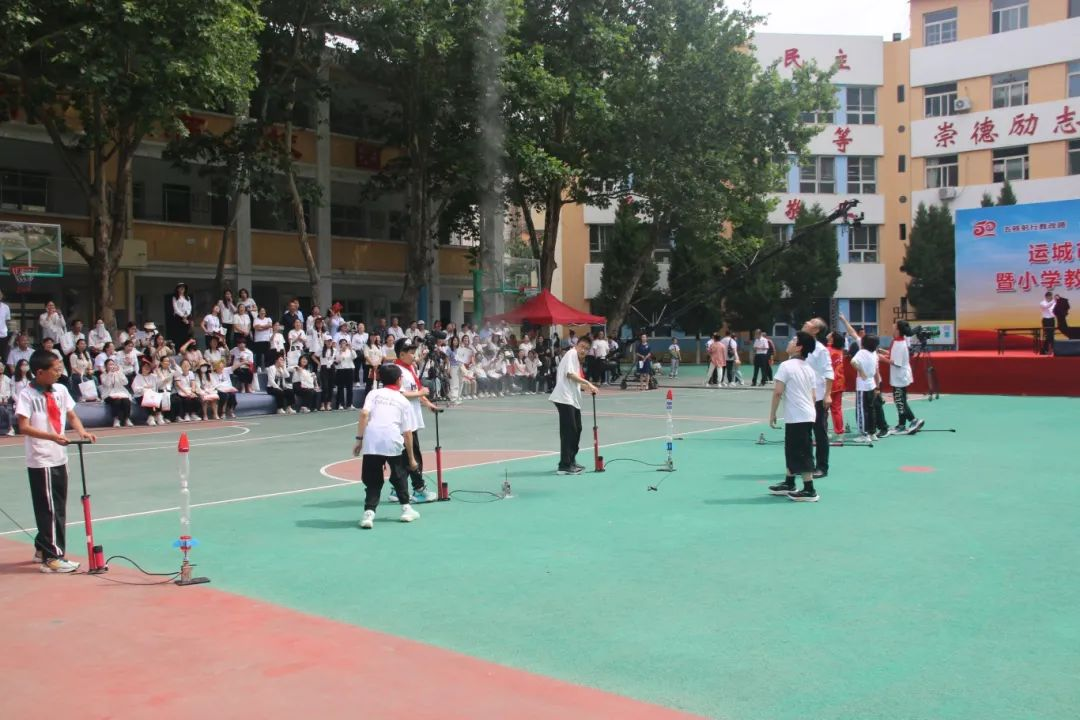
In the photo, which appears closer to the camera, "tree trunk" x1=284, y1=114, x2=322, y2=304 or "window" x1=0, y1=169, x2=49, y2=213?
"window" x1=0, y1=169, x2=49, y2=213

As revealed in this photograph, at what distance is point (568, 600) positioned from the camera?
6.85 meters

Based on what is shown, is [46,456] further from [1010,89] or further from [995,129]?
[1010,89]

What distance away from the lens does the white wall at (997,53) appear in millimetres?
42375

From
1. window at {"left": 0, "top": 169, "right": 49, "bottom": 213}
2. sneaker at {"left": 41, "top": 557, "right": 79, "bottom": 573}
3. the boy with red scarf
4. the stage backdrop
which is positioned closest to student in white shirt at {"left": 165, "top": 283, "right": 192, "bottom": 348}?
window at {"left": 0, "top": 169, "right": 49, "bottom": 213}

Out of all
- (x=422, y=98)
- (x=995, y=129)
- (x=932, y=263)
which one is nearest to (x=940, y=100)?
(x=995, y=129)

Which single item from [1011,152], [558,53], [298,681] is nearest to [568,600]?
[298,681]

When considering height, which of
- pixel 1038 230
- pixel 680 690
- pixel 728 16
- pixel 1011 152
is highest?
pixel 728 16

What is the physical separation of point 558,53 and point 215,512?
25766 millimetres

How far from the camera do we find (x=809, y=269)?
46.2 metres

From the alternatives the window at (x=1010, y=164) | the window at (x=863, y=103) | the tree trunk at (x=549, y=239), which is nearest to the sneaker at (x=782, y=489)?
the tree trunk at (x=549, y=239)

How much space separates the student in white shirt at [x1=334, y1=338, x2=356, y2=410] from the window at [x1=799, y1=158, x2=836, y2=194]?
32.3 meters

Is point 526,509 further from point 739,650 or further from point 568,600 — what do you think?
point 739,650

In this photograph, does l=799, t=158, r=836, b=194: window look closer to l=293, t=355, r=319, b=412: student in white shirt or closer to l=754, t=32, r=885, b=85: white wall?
l=754, t=32, r=885, b=85: white wall

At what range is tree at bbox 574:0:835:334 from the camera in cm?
3359
